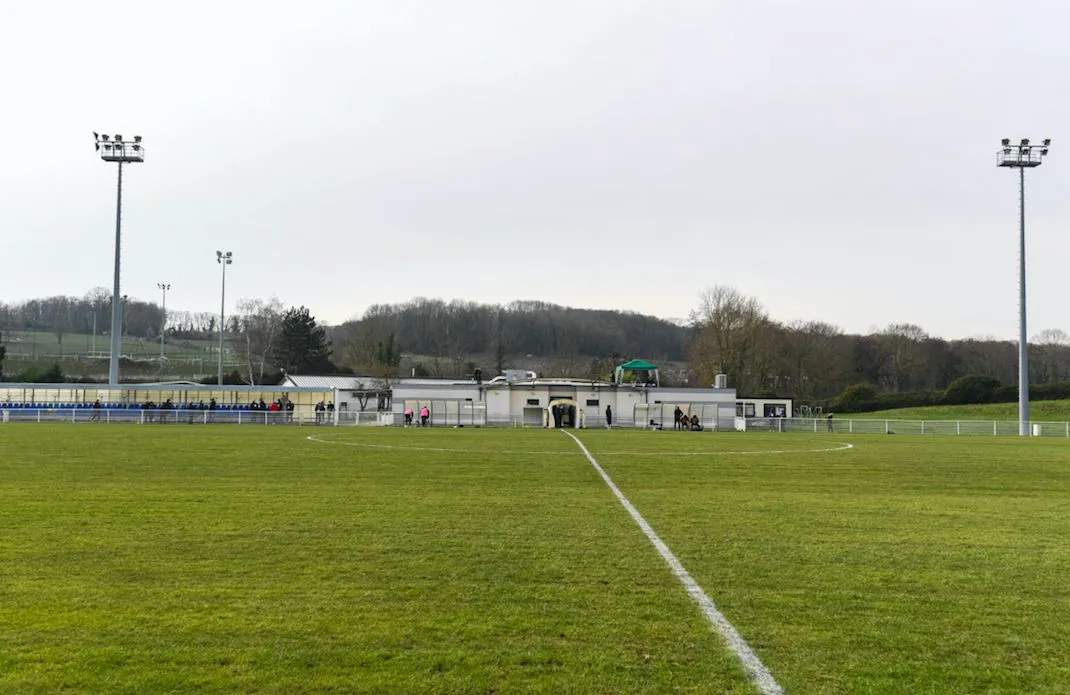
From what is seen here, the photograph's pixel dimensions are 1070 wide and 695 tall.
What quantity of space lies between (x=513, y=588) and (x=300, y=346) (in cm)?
10550

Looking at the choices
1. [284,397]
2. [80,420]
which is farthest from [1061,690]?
[284,397]

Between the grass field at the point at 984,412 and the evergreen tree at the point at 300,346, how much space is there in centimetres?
6804

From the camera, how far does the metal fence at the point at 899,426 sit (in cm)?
4616

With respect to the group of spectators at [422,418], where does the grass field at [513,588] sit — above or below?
above

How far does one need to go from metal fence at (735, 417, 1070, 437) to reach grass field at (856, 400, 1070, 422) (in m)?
25.0

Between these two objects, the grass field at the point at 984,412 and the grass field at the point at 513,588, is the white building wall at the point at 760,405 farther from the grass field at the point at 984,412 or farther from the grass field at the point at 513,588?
the grass field at the point at 513,588

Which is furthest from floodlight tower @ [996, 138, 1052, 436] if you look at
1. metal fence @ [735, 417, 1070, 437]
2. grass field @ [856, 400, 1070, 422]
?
grass field @ [856, 400, 1070, 422]

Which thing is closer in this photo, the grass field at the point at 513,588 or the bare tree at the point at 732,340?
the grass field at the point at 513,588

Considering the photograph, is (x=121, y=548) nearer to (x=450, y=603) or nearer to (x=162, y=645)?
(x=162, y=645)

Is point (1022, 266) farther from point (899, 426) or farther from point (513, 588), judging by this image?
point (513, 588)

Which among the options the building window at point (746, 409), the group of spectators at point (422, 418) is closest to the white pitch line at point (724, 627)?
the group of spectators at point (422, 418)

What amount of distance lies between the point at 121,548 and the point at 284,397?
53524mm

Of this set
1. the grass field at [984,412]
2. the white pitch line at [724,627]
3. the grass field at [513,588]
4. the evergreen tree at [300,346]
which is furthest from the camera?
the evergreen tree at [300,346]

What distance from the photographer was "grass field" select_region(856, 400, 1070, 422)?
7350 centimetres
